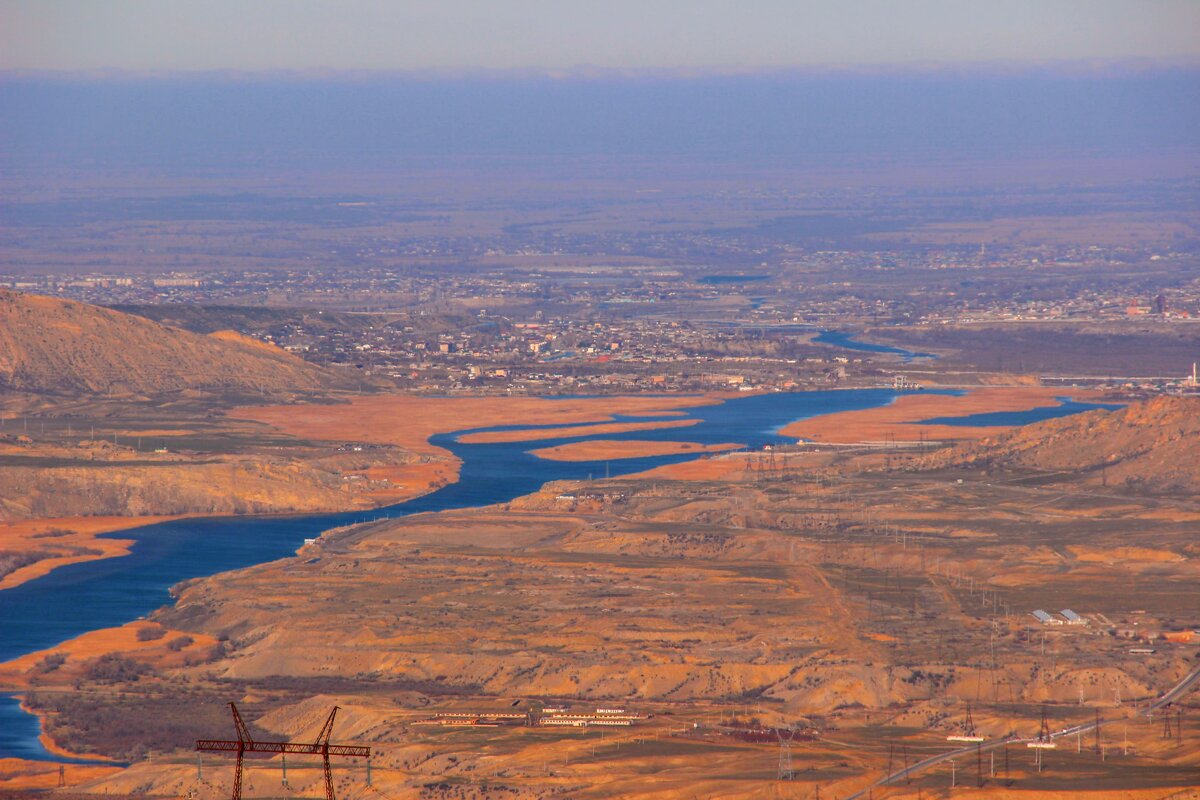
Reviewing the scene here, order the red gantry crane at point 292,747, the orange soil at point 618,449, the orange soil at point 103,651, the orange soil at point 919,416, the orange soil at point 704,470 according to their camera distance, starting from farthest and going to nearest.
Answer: the orange soil at point 919,416
the orange soil at point 618,449
the orange soil at point 704,470
the orange soil at point 103,651
the red gantry crane at point 292,747

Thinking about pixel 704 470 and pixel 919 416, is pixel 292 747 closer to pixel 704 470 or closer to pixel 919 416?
pixel 704 470

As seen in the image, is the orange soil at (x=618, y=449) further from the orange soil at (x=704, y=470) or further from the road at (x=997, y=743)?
the road at (x=997, y=743)

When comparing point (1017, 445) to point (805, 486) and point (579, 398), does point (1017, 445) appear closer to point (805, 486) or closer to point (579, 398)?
point (805, 486)

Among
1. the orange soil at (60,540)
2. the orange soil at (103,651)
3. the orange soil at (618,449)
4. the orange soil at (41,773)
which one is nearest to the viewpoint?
the orange soil at (41,773)

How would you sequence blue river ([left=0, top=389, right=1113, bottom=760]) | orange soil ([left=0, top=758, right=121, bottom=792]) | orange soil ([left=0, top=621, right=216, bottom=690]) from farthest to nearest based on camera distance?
blue river ([left=0, top=389, right=1113, bottom=760]) < orange soil ([left=0, top=621, right=216, bottom=690]) < orange soil ([left=0, top=758, right=121, bottom=792])

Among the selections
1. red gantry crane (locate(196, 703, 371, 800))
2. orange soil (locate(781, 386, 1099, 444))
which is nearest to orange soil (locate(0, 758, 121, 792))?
red gantry crane (locate(196, 703, 371, 800))

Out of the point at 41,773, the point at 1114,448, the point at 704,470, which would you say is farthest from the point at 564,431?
the point at 41,773

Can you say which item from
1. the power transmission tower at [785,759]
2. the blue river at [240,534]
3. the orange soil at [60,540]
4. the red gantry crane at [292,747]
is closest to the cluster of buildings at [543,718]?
the red gantry crane at [292,747]

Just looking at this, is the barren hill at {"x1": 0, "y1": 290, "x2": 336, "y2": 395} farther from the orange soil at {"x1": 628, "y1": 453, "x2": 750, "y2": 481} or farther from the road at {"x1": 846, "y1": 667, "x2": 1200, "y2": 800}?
the road at {"x1": 846, "y1": 667, "x2": 1200, "y2": 800}
